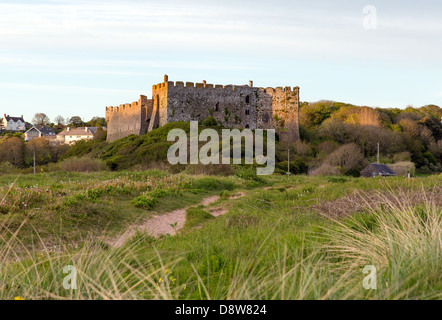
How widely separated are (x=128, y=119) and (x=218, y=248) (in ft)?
174

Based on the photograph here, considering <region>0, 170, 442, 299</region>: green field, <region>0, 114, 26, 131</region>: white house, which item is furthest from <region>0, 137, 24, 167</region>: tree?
<region>0, 114, 26, 131</region>: white house

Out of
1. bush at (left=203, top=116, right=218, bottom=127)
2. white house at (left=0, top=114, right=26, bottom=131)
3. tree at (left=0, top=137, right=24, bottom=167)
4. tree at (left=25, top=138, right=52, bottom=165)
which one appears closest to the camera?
bush at (left=203, top=116, right=218, bottom=127)

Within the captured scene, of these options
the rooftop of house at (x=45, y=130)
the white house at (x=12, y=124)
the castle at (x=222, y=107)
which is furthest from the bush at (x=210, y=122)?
the white house at (x=12, y=124)

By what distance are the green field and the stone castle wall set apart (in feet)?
124

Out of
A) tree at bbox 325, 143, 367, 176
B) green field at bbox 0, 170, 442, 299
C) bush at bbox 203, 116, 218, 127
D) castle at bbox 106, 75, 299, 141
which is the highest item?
castle at bbox 106, 75, 299, 141

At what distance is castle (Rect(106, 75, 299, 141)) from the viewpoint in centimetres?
5131

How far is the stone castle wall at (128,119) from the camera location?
5423 centimetres

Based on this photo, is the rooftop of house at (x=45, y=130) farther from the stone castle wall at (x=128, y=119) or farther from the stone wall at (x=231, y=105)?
the stone wall at (x=231, y=105)

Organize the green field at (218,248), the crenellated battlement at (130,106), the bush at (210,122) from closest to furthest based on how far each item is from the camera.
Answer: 1. the green field at (218,248)
2. the bush at (210,122)
3. the crenellated battlement at (130,106)

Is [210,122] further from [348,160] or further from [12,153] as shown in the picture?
[12,153]

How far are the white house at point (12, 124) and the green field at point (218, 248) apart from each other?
12323 centimetres

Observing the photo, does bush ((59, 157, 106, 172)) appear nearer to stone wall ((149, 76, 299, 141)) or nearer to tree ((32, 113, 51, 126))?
stone wall ((149, 76, 299, 141))

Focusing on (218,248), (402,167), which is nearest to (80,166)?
(218,248)
